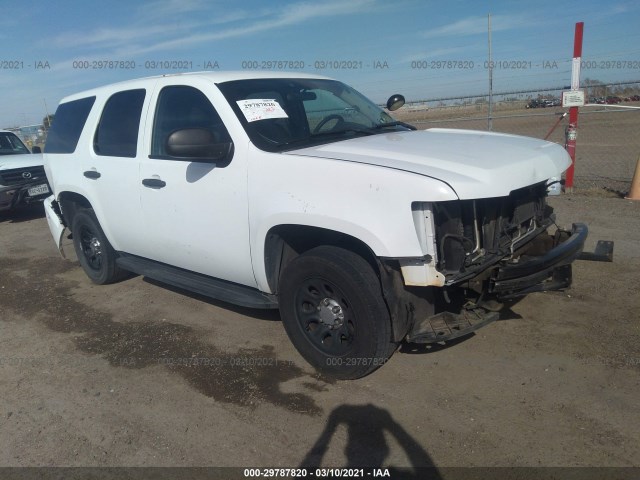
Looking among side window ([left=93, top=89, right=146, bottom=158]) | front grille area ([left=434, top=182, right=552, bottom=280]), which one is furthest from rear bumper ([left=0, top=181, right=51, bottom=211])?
front grille area ([left=434, top=182, right=552, bottom=280])

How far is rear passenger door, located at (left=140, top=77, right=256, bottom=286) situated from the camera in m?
3.79

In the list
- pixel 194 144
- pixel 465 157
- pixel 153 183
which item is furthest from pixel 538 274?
pixel 153 183

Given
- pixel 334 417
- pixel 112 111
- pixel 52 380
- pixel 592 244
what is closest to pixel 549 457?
pixel 334 417

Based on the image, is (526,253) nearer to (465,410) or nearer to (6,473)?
(465,410)

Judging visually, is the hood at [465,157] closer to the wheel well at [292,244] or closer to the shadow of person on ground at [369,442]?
the wheel well at [292,244]

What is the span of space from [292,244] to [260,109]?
104cm

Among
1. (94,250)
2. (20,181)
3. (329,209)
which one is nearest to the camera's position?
(329,209)

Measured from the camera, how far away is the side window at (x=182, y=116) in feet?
13.1

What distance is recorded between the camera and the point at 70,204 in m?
5.99

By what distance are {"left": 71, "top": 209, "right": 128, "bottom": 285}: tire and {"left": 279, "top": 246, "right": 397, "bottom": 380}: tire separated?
2.83 m

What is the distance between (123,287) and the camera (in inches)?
236

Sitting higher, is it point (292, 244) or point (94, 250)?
point (292, 244)

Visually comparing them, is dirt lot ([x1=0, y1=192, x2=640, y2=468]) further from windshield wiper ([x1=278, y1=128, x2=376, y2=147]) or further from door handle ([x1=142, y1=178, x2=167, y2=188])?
windshield wiper ([x1=278, y1=128, x2=376, y2=147])

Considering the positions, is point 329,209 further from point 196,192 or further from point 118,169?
point 118,169
